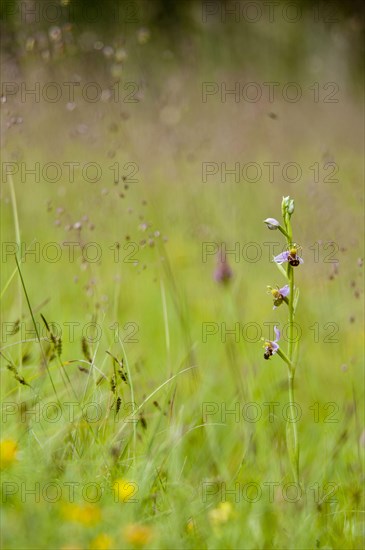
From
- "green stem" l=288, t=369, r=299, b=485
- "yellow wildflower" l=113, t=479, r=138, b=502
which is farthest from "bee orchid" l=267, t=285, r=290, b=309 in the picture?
"yellow wildflower" l=113, t=479, r=138, b=502

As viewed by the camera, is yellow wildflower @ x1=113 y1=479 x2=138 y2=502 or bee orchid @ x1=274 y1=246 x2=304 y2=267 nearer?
yellow wildflower @ x1=113 y1=479 x2=138 y2=502

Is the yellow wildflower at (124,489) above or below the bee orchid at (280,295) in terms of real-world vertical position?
below

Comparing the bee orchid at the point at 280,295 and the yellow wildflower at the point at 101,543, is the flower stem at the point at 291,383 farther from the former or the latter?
the yellow wildflower at the point at 101,543

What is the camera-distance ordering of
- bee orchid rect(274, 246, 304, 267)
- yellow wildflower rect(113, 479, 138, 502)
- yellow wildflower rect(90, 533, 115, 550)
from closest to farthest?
1. yellow wildflower rect(90, 533, 115, 550)
2. yellow wildflower rect(113, 479, 138, 502)
3. bee orchid rect(274, 246, 304, 267)

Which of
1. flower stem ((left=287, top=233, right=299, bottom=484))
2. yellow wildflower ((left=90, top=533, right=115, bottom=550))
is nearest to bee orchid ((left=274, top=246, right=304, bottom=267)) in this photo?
Result: flower stem ((left=287, top=233, right=299, bottom=484))

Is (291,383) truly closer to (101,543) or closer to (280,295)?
(280,295)

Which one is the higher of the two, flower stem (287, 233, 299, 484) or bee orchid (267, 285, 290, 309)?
bee orchid (267, 285, 290, 309)

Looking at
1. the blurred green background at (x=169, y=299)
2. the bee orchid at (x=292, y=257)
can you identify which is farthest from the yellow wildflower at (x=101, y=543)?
the bee orchid at (x=292, y=257)

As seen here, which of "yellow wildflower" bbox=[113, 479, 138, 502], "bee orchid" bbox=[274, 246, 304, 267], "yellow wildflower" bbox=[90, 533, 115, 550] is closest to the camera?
"yellow wildflower" bbox=[90, 533, 115, 550]

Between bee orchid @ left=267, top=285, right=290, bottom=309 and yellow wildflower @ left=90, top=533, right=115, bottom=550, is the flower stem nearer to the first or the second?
bee orchid @ left=267, top=285, right=290, bottom=309

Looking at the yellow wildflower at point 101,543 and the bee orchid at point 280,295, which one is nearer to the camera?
the yellow wildflower at point 101,543

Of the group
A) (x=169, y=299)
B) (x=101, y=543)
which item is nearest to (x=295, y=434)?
(x=101, y=543)

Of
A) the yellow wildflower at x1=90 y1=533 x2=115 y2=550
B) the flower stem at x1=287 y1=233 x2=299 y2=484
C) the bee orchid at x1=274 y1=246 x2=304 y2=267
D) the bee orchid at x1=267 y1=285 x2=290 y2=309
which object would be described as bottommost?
the yellow wildflower at x1=90 y1=533 x2=115 y2=550

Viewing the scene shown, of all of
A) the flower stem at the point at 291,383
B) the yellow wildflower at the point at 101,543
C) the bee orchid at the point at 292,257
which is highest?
the bee orchid at the point at 292,257
